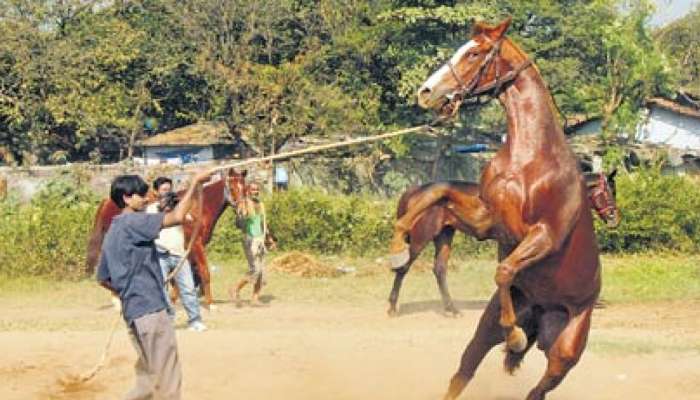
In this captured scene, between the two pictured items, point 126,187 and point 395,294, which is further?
point 395,294

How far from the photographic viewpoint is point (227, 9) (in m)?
33.4

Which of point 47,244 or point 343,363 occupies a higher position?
point 343,363

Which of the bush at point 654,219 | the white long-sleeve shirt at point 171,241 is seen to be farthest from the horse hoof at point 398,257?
the bush at point 654,219

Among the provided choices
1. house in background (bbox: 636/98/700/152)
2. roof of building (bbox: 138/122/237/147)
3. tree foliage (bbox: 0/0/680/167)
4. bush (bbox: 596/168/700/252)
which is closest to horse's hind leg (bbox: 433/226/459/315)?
bush (bbox: 596/168/700/252)

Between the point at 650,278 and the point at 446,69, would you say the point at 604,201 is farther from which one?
the point at 650,278

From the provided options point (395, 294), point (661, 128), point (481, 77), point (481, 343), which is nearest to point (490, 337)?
point (481, 343)

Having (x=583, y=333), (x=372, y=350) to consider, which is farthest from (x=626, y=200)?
(x=583, y=333)

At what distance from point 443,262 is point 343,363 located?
4.79 meters

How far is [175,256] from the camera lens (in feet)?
41.5

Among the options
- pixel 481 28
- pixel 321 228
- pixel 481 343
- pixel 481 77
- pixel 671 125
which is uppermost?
pixel 481 28

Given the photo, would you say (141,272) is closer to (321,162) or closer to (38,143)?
(321,162)

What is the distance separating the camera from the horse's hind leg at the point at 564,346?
23.2 feet

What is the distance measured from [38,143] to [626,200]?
21267 mm

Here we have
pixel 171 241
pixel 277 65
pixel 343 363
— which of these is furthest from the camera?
pixel 277 65
